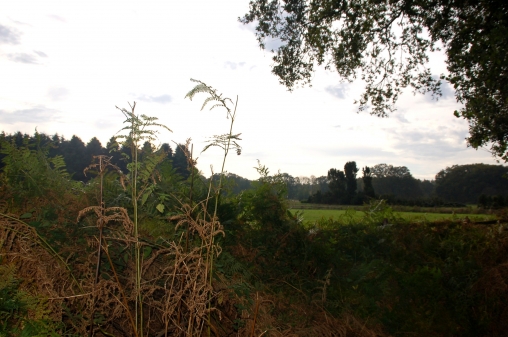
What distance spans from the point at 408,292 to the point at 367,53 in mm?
8105

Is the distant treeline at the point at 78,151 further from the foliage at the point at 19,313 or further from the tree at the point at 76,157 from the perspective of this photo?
the foliage at the point at 19,313

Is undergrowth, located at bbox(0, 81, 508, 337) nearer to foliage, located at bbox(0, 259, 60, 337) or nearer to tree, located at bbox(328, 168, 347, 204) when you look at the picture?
foliage, located at bbox(0, 259, 60, 337)

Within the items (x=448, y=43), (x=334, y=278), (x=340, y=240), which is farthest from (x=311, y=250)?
(x=448, y=43)

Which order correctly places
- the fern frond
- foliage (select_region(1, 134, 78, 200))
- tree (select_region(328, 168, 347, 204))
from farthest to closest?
1. tree (select_region(328, 168, 347, 204))
2. foliage (select_region(1, 134, 78, 200))
3. the fern frond

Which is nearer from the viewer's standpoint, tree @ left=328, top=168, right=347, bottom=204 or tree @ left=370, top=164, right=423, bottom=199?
tree @ left=328, top=168, right=347, bottom=204

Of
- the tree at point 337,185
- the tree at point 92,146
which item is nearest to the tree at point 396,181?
the tree at point 337,185

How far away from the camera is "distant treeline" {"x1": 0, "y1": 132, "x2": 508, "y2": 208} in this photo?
3.51 m

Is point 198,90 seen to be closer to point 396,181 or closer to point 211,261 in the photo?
point 211,261

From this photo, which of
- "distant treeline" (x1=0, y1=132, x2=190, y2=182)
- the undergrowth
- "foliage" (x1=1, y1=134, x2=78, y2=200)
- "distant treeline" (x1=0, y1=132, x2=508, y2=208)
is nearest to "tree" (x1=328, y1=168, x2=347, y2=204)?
"distant treeline" (x1=0, y1=132, x2=508, y2=208)

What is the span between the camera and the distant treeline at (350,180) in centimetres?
351

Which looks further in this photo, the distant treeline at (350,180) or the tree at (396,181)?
the tree at (396,181)

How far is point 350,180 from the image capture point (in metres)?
12.9

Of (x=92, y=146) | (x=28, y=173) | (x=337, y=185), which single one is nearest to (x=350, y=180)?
(x=337, y=185)

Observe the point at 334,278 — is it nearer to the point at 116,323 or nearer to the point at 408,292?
the point at 408,292
